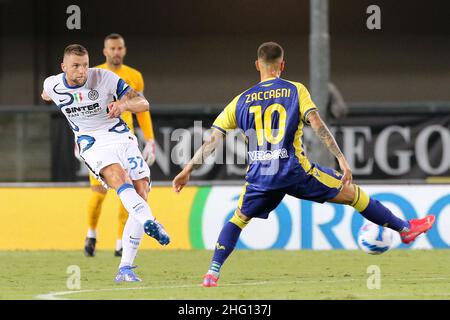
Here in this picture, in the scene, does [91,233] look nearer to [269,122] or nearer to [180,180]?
[180,180]

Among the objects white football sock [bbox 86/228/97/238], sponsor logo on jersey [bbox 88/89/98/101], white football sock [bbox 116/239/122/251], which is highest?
sponsor logo on jersey [bbox 88/89/98/101]

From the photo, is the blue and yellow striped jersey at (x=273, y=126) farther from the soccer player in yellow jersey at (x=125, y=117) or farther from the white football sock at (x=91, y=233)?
the white football sock at (x=91, y=233)

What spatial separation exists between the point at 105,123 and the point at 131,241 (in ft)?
3.46

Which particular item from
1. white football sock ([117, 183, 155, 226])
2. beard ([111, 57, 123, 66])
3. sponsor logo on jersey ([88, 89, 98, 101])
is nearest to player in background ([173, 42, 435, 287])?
white football sock ([117, 183, 155, 226])

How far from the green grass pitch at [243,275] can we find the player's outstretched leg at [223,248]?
0.11 m

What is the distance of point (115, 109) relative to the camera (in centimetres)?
971

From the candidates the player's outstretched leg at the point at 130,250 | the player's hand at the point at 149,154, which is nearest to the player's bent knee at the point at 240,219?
the player's outstretched leg at the point at 130,250

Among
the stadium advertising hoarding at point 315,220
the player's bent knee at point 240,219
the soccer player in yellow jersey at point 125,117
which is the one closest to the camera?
the player's bent knee at point 240,219

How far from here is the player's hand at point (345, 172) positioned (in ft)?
29.6

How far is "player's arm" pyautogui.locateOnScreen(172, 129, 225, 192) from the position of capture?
9.11 m

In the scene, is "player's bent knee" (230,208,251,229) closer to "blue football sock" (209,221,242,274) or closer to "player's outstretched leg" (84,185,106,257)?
"blue football sock" (209,221,242,274)

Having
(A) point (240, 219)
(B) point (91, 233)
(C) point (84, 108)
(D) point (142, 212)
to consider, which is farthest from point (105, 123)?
(B) point (91, 233)
